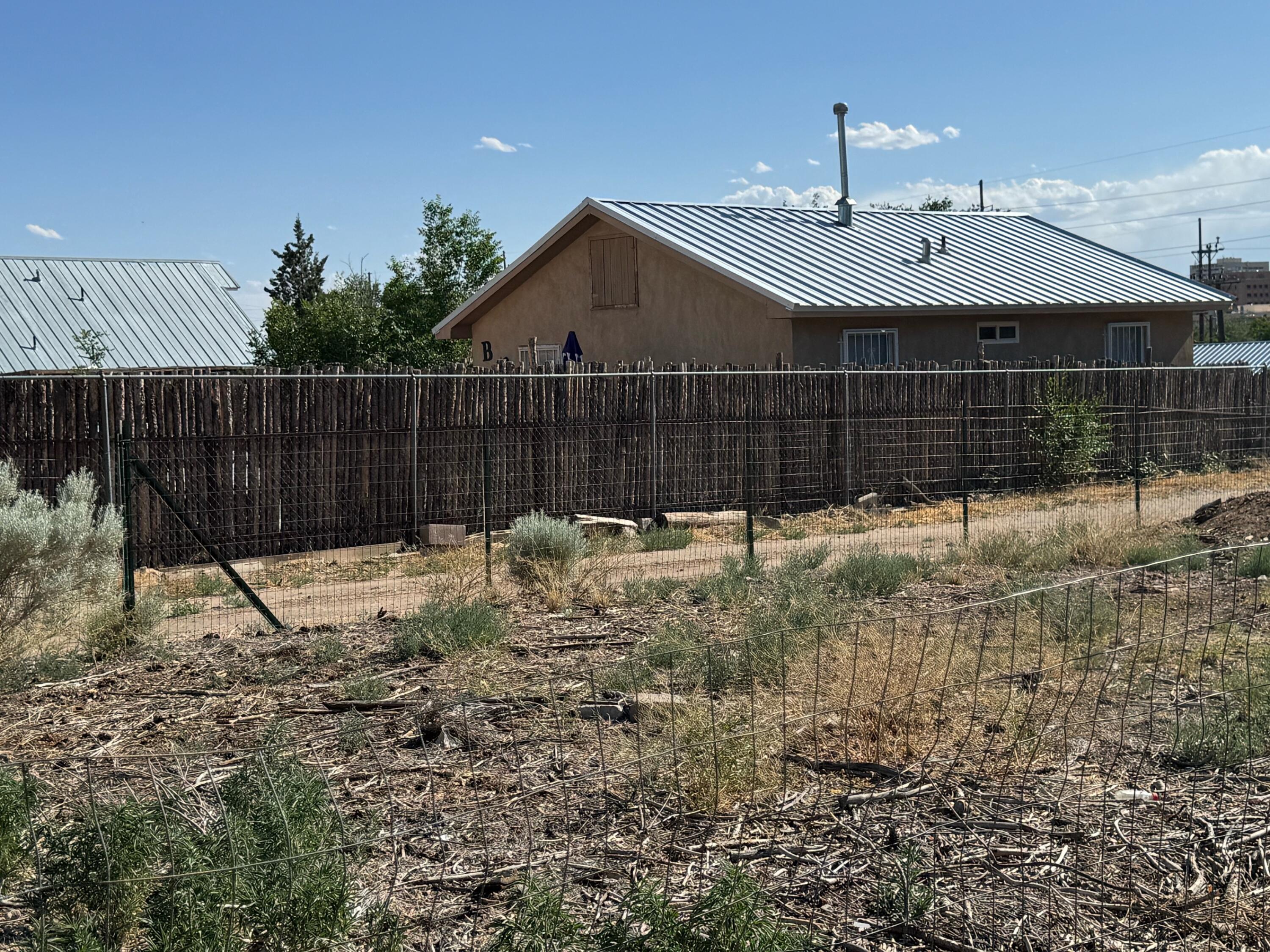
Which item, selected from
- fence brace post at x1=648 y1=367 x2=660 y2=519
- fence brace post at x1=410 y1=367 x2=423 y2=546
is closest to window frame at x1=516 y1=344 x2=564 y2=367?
fence brace post at x1=648 y1=367 x2=660 y2=519

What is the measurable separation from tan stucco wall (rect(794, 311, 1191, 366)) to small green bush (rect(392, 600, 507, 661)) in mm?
12670

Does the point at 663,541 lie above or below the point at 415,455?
below

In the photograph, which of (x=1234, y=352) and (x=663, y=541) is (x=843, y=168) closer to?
(x=663, y=541)

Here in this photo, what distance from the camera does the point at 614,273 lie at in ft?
79.1

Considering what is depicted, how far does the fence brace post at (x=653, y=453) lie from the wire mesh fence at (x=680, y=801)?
7449mm

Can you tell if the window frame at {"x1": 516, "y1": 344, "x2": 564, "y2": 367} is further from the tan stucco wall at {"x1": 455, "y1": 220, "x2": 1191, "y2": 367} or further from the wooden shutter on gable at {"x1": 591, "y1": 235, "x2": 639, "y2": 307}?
the wooden shutter on gable at {"x1": 591, "y1": 235, "x2": 639, "y2": 307}

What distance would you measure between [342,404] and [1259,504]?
10541mm

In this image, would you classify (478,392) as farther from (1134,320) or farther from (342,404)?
(1134,320)

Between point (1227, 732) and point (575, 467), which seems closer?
point (1227, 732)

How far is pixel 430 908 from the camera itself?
15.1 feet

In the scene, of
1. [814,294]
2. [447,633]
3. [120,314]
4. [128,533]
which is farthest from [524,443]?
[120,314]

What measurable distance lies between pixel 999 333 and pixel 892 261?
7.79ft

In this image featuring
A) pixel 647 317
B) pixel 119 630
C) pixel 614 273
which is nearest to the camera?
pixel 119 630

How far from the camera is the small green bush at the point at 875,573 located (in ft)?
36.1
